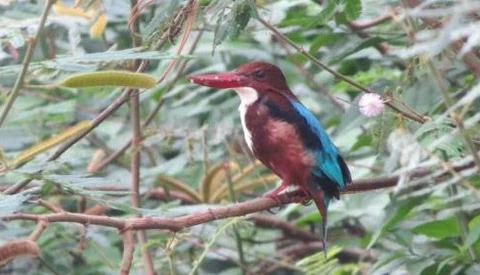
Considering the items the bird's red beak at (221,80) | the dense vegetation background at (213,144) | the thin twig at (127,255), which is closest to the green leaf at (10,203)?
the dense vegetation background at (213,144)

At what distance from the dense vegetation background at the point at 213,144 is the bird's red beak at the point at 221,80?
69 millimetres

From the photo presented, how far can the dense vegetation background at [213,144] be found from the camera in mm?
1801

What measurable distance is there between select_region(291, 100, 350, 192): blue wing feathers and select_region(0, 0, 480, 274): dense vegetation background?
0.07m

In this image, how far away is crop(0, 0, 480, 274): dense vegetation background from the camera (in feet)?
5.91

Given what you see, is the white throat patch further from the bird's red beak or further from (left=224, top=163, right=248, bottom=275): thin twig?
(left=224, top=163, right=248, bottom=275): thin twig

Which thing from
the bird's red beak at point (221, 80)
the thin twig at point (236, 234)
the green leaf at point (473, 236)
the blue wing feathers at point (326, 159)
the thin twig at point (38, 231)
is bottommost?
the thin twig at point (236, 234)

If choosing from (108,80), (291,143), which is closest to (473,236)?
(291,143)

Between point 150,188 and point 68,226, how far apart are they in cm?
23

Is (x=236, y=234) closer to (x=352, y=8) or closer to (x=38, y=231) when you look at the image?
(x=352, y=8)

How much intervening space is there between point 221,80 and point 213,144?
0.94m

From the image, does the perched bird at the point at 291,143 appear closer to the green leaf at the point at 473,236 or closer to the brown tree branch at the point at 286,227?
the green leaf at the point at 473,236

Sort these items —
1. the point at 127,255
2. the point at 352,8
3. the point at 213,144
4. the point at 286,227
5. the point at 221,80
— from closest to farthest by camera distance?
the point at 127,255 < the point at 352,8 < the point at 221,80 < the point at 213,144 < the point at 286,227

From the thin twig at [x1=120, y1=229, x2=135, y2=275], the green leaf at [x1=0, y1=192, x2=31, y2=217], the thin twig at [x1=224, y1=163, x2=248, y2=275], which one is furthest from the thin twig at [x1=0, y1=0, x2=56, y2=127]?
the thin twig at [x1=224, y1=163, x2=248, y2=275]

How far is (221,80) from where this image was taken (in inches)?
89.8
